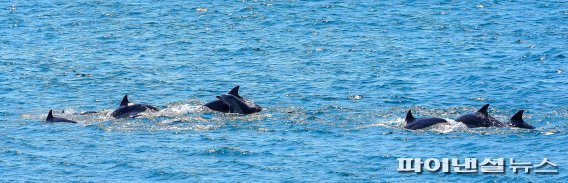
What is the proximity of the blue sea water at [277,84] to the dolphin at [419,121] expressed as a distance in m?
0.51

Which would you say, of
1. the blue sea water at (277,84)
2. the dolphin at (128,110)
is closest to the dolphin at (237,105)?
the blue sea water at (277,84)

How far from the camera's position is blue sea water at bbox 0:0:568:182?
125 ft

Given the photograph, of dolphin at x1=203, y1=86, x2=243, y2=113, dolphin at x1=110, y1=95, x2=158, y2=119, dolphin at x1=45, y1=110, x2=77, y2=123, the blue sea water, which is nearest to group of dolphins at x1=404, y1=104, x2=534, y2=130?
the blue sea water

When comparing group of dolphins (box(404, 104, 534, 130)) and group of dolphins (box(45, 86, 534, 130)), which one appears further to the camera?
group of dolphins (box(45, 86, 534, 130))

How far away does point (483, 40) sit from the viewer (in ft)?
210

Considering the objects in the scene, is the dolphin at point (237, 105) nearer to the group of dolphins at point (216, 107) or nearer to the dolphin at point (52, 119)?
the group of dolphins at point (216, 107)

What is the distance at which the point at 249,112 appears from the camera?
45406mm

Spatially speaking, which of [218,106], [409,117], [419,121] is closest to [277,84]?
[218,106]

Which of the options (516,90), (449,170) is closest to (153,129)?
(449,170)

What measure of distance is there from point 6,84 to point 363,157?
2155 centimetres

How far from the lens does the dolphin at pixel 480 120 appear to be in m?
41.5

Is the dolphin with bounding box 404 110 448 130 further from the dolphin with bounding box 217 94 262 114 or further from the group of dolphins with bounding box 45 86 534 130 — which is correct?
the dolphin with bounding box 217 94 262 114

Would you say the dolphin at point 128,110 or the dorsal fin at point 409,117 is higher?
the dolphin at point 128,110

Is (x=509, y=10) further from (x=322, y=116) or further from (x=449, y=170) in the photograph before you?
(x=449, y=170)
